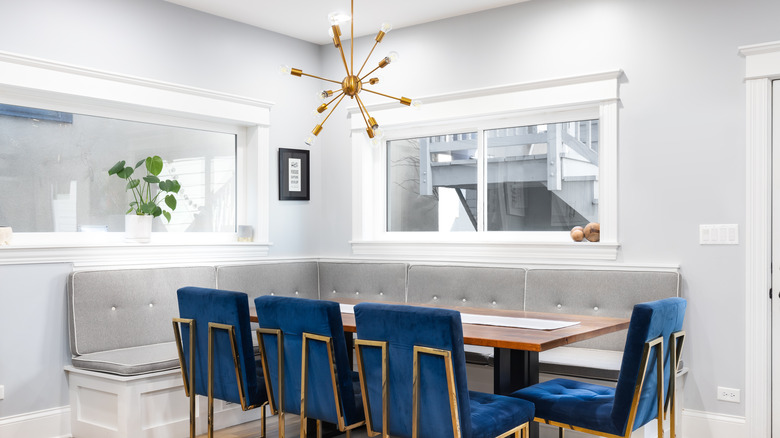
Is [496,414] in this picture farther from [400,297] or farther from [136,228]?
[136,228]

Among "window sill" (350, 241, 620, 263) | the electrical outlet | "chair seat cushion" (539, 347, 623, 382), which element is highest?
"window sill" (350, 241, 620, 263)

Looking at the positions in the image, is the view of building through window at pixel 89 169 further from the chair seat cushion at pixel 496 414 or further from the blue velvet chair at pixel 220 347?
the chair seat cushion at pixel 496 414

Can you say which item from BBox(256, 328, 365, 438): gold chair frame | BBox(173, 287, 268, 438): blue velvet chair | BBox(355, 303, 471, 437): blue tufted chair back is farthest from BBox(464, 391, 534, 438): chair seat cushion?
BBox(173, 287, 268, 438): blue velvet chair

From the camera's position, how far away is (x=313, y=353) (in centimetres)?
260

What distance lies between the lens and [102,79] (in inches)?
151

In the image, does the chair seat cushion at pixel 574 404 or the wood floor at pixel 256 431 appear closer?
the chair seat cushion at pixel 574 404

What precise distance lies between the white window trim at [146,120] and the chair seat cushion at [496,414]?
2255 millimetres

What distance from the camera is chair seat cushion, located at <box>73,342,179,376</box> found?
3338 millimetres

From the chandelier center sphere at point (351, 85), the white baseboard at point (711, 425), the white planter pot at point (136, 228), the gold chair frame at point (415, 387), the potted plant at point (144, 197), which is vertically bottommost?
the white baseboard at point (711, 425)

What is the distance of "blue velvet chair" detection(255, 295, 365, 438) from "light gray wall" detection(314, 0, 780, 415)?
6.29 feet

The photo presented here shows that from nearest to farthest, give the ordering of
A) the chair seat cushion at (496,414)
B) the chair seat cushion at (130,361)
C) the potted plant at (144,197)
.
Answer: the chair seat cushion at (496,414), the chair seat cushion at (130,361), the potted plant at (144,197)

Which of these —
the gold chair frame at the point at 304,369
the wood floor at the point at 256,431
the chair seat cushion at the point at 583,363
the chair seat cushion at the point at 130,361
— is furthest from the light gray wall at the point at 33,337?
the chair seat cushion at the point at 583,363

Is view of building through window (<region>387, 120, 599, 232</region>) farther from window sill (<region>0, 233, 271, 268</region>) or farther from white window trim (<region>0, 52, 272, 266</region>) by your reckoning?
window sill (<region>0, 233, 271, 268</region>)

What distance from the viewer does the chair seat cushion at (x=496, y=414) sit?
2328 millimetres
